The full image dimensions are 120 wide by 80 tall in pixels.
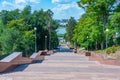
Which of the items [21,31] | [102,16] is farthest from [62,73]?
[21,31]

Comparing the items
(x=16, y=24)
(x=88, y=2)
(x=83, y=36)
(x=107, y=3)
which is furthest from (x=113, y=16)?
(x=16, y=24)

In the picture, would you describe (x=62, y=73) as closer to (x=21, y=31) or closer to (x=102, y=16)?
(x=102, y=16)

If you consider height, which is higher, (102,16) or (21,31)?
(102,16)

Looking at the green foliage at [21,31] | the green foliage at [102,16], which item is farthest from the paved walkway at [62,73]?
the green foliage at [21,31]

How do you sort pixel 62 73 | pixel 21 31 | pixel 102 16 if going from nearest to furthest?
pixel 62 73 → pixel 102 16 → pixel 21 31

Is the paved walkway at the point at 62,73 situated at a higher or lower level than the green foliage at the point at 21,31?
lower

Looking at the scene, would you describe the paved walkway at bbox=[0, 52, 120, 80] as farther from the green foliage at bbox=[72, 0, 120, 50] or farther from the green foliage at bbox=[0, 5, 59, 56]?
the green foliage at bbox=[0, 5, 59, 56]

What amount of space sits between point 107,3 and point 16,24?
2706 centimetres

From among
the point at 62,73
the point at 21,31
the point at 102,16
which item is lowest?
the point at 62,73

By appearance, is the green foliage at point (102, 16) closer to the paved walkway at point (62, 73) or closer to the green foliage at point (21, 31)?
the green foliage at point (21, 31)

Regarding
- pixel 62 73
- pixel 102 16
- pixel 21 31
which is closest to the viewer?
pixel 62 73

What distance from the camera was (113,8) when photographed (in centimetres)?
4991

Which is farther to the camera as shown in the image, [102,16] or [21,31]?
[21,31]

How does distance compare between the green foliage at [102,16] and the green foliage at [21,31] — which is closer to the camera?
the green foliage at [102,16]
